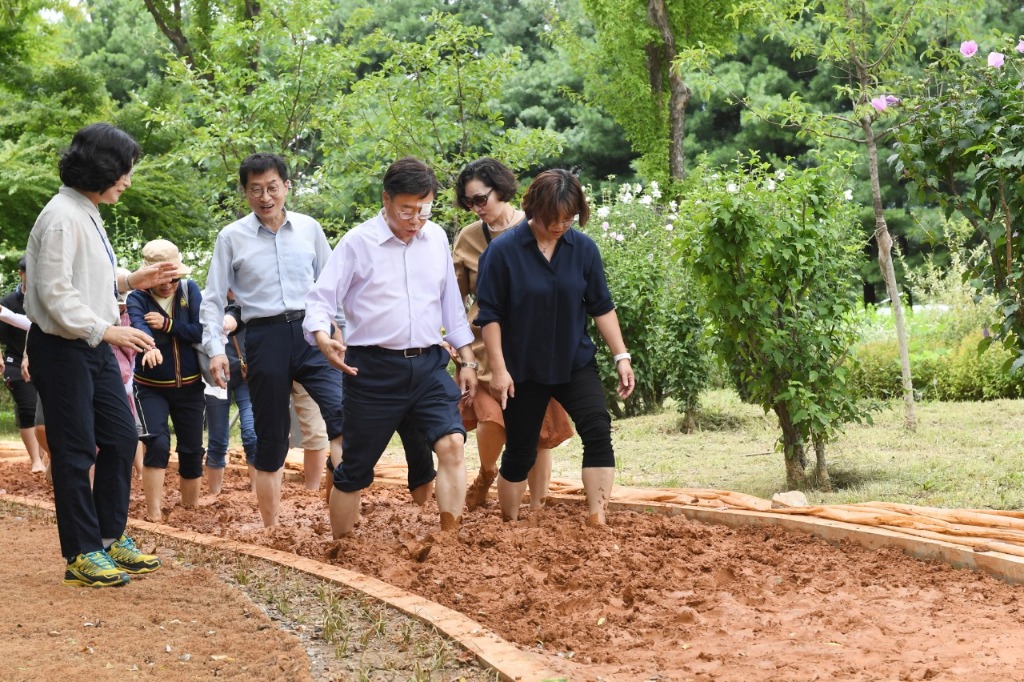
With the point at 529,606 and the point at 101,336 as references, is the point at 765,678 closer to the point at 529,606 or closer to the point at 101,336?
the point at 529,606

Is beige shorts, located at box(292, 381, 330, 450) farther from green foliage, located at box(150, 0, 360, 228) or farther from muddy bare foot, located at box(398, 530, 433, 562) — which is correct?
green foliage, located at box(150, 0, 360, 228)

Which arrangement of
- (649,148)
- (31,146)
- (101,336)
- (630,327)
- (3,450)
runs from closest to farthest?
(101,336)
(3,450)
(630,327)
(31,146)
(649,148)

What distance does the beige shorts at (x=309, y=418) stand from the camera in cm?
678

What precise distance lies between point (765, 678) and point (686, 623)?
2.24 feet

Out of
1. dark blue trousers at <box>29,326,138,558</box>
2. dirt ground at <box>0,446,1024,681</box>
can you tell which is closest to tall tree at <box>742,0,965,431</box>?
dirt ground at <box>0,446,1024,681</box>

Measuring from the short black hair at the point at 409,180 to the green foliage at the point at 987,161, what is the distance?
267 cm

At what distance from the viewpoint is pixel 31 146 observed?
1706cm

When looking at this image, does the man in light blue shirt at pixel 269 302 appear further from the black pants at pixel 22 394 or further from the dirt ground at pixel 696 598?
the black pants at pixel 22 394

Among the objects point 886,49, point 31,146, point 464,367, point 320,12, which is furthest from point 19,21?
point 464,367

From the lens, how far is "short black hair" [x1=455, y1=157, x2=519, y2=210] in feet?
19.4

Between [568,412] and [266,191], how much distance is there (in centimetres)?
186

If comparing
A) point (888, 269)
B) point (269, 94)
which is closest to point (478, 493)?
point (888, 269)

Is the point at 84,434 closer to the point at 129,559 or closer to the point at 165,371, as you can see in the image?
the point at 129,559

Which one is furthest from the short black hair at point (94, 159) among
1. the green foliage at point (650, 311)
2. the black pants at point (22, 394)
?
the green foliage at point (650, 311)
